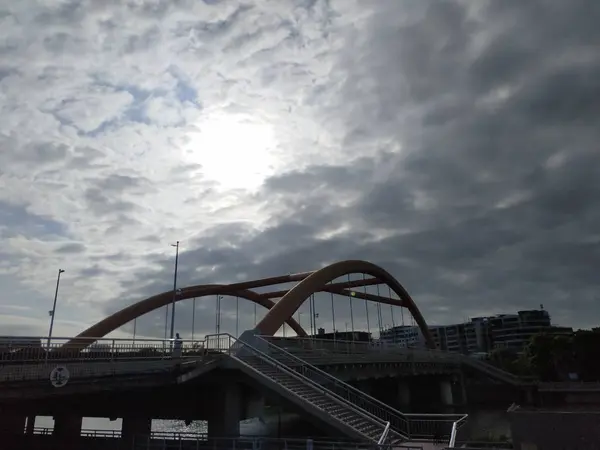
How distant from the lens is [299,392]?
21609 mm

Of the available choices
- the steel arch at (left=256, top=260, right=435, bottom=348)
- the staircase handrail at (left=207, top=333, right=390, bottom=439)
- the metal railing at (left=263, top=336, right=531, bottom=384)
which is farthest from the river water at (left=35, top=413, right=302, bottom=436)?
the staircase handrail at (left=207, top=333, right=390, bottom=439)

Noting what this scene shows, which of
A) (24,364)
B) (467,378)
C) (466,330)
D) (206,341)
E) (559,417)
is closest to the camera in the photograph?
(559,417)

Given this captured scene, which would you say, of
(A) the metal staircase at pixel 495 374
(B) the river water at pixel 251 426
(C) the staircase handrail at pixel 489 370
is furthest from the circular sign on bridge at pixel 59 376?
(C) the staircase handrail at pixel 489 370

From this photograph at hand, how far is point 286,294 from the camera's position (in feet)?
161

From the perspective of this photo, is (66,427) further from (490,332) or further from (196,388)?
(490,332)

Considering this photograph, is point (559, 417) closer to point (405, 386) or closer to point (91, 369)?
point (91, 369)

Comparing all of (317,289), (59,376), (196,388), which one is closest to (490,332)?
(317,289)

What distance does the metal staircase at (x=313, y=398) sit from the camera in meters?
19.3

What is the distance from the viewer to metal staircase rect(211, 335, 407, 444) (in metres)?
19.3

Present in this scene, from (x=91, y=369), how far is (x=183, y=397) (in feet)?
23.9

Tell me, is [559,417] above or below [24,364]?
below

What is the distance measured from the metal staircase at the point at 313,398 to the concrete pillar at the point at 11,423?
1295 cm

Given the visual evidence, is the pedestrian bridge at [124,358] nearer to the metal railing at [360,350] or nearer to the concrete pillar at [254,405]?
the metal railing at [360,350]

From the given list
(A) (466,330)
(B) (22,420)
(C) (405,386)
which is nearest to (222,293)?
(C) (405,386)
